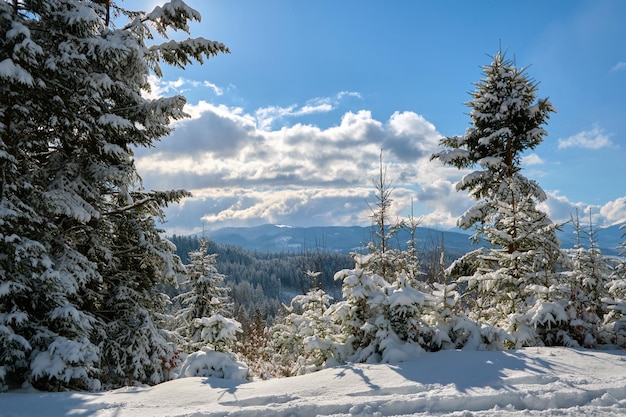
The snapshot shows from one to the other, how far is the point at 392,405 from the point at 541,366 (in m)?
2.68

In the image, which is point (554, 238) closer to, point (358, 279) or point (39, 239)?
point (358, 279)

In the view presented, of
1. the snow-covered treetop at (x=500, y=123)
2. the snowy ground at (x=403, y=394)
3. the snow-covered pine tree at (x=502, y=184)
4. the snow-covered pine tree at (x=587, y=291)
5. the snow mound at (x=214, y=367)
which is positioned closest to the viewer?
the snowy ground at (x=403, y=394)

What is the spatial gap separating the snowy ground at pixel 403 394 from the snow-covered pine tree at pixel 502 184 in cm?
268

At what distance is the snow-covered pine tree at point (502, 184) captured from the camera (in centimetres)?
853

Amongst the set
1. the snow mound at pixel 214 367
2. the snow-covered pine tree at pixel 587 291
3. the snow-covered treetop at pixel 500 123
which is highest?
the snow-covered treetop at pixel 500 123

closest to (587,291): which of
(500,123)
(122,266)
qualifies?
(500,123)

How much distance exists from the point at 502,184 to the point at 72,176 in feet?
38.1

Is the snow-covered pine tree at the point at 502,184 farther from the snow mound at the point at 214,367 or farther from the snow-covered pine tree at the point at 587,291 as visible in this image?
the snow mound at the point at 214,367

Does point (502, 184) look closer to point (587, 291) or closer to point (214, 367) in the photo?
point (587, 291)

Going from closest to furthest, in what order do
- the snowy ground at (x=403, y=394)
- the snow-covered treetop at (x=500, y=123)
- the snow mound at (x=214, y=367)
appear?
the snowy ground at (x=403, y=394)
the snow mound at (x=214, y=367)
the snow-covered treetop at (x=500, y=123)

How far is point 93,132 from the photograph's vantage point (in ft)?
25.0

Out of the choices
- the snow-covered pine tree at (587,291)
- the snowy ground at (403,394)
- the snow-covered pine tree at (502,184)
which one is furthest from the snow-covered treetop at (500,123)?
the snowy ground at (403,394)

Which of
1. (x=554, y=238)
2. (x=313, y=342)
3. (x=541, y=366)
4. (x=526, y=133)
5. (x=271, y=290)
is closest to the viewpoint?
(x=541, y=366)

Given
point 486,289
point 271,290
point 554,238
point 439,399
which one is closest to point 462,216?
point 554,238
